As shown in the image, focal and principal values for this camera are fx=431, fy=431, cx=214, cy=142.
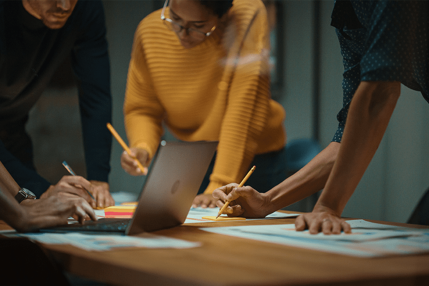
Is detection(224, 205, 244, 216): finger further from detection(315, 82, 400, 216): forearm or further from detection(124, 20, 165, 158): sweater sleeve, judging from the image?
detection(124, 20, 165, 158): sweater sleeve

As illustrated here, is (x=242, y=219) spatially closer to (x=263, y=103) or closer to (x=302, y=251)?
(x=302, y=251)

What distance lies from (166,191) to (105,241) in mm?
146

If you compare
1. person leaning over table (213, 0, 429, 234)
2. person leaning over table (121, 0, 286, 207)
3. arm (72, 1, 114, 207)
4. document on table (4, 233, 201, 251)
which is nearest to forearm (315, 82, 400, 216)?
person leaning over table (213, 0, 429, 234)

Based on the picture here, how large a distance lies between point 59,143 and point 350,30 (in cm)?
190

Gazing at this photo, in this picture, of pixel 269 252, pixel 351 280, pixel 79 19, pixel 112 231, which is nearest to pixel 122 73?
pixel 79 19

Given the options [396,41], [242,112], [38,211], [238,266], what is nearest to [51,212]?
[38,211]

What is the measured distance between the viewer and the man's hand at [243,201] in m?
0.97

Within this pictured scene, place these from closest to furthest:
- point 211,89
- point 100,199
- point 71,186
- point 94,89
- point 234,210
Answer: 1. point 234,210
2. point 71,186
3. point 100,199
4. point 211,89
5. point 94,89

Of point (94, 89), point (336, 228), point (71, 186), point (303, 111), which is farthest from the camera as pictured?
point (303, 111)

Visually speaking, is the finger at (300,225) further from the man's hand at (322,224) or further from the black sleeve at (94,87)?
the black sleeve at (94,87)

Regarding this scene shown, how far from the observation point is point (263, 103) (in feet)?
5.53

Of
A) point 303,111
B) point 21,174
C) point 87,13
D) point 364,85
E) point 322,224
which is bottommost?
point 21,174

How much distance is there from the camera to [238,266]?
18.6 inches

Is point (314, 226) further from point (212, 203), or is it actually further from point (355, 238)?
point (212, 203)
